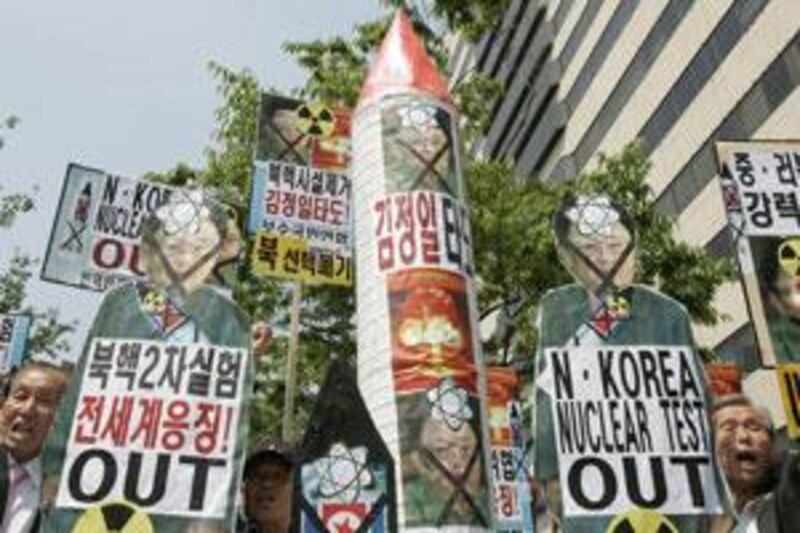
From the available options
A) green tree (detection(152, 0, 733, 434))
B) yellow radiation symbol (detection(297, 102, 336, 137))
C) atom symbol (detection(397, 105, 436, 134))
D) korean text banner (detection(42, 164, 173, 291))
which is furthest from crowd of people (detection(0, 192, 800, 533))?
green tree (detection(152, 0, 733, 434))

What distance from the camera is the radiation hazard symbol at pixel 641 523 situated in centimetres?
515

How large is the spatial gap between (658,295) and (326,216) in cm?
435

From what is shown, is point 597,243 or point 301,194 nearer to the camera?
point 597,243

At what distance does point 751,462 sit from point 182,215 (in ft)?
12.1

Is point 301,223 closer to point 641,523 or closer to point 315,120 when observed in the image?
point 315,120

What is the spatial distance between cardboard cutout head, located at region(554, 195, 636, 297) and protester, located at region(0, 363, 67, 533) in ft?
Result: 10.1

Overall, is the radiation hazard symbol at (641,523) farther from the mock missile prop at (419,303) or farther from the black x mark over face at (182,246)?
the black x mark over face at (182,246)

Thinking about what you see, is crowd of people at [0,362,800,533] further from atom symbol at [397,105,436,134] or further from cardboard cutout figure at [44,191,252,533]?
atom symbol at [397,105,436,134]

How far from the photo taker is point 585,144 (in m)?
36.5

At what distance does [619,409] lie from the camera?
18.0ft

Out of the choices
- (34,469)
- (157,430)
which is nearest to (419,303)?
(157,430)

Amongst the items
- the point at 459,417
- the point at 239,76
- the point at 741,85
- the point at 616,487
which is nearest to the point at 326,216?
the point at 459,417

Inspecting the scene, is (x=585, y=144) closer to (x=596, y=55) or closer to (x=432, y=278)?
(x=596, y=55)

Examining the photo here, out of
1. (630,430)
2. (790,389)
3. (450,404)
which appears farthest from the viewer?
(450,404)
